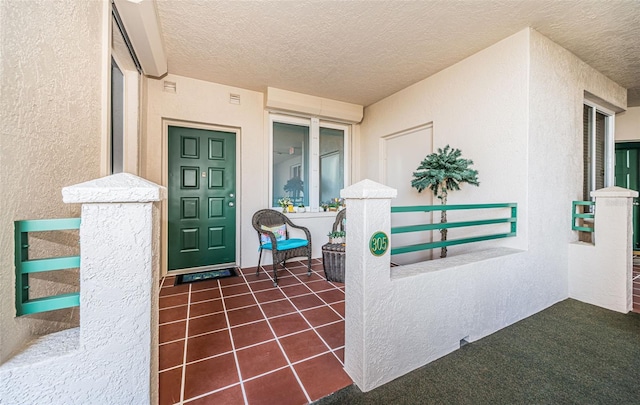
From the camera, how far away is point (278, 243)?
3203 mm

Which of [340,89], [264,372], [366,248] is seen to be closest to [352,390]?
[264,372]

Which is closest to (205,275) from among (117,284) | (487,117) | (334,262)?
(334,262)

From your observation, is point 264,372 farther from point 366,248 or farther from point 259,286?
point 259,286

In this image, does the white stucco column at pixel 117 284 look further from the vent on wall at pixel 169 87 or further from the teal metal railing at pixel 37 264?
the vent on wall at pixel 169 87

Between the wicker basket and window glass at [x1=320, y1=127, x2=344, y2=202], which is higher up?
window glass at [x1=320, y1=127, x2=344, y2=202]

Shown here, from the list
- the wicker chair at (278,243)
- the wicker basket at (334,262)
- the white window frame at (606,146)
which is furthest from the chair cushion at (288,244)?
the white window frame at (606,146)

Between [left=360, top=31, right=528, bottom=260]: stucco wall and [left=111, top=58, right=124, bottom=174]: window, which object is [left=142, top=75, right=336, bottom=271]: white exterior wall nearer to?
[left=111, top=58, right=124, bottom=174]: window

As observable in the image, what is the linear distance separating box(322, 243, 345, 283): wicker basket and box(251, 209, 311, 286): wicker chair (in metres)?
0.33

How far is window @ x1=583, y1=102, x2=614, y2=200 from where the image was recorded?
3068mm

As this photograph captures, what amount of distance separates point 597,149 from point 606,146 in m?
0.28

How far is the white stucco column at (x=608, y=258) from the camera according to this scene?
90.3 inches

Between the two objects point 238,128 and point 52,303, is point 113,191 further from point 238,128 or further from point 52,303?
point 238,128

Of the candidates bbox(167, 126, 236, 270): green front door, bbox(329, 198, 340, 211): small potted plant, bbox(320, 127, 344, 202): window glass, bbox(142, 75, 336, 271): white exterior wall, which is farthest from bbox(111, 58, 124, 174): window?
bbox(329, 198, 340, 211): small potted plant

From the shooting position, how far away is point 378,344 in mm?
1386
